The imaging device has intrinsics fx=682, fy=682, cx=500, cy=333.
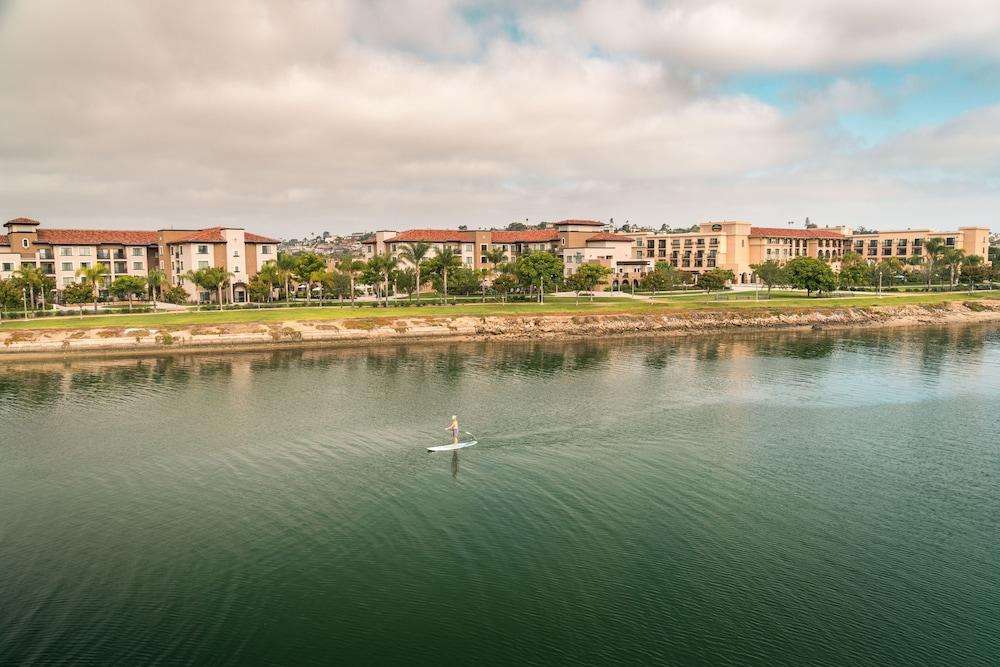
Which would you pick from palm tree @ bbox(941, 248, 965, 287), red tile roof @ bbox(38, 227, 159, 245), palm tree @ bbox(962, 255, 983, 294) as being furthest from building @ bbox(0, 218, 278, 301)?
palm tree @ bbox(941, 248, 965, 287)

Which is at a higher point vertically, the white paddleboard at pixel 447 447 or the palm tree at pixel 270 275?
the palm tree at pixel 270 275

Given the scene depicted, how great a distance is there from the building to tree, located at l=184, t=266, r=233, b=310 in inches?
267

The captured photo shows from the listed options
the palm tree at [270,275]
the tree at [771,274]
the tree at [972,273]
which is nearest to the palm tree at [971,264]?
the tree at [972,273]

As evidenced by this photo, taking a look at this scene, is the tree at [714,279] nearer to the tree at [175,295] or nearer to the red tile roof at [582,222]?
the red tile roof at [582,222]

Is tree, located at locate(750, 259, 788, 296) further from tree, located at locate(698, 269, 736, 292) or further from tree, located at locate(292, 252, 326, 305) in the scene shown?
tree, located at locate(292, 252, 326, 305)

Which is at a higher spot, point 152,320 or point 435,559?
point 152,320

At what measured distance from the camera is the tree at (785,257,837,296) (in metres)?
140

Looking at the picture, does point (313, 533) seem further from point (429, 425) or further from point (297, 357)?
point (297, 357)

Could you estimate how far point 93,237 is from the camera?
13425 cm

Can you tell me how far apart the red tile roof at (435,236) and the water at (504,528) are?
4037 inches

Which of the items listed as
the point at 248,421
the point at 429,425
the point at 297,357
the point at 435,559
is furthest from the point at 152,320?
the point at 435,559

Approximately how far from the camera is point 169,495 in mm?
33875

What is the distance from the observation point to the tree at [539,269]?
125 m

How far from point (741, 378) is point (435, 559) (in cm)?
4660
